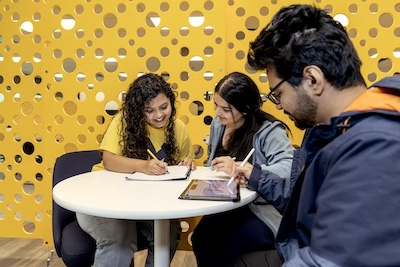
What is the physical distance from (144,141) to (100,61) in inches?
25.3

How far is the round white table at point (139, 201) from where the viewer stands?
103 centimetres

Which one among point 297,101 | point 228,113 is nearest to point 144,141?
point 228,113

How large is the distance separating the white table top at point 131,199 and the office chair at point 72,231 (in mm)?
243

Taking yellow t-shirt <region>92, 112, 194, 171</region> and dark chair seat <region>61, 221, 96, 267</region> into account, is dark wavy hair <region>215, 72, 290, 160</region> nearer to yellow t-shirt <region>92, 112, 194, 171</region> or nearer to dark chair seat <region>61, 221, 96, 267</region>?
yellow t-shirt <region>92, 112, 194, 171</region>

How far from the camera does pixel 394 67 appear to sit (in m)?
1.96

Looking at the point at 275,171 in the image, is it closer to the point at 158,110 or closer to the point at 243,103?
the point at 243,103

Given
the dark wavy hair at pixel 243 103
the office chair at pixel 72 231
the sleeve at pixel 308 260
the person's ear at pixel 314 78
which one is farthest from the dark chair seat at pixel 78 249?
the person's ear at pixel 314 78

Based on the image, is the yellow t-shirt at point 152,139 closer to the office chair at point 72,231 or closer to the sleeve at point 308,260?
the office chair at point 72,231

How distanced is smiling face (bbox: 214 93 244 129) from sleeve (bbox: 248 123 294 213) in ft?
0.72

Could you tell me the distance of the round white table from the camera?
1028mm

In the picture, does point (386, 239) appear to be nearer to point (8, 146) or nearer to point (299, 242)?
point (299, 242)

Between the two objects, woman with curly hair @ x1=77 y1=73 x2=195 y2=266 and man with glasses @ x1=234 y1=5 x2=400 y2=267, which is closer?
man with glasses @ x1=234 y1=5 x2=400 y2=267

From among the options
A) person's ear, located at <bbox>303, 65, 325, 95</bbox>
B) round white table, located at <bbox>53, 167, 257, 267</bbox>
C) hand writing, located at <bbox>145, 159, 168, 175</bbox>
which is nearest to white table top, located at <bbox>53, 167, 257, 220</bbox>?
round white table, located at <bbox>53, 167, 257, 267</bbox>

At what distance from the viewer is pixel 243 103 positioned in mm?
1671
